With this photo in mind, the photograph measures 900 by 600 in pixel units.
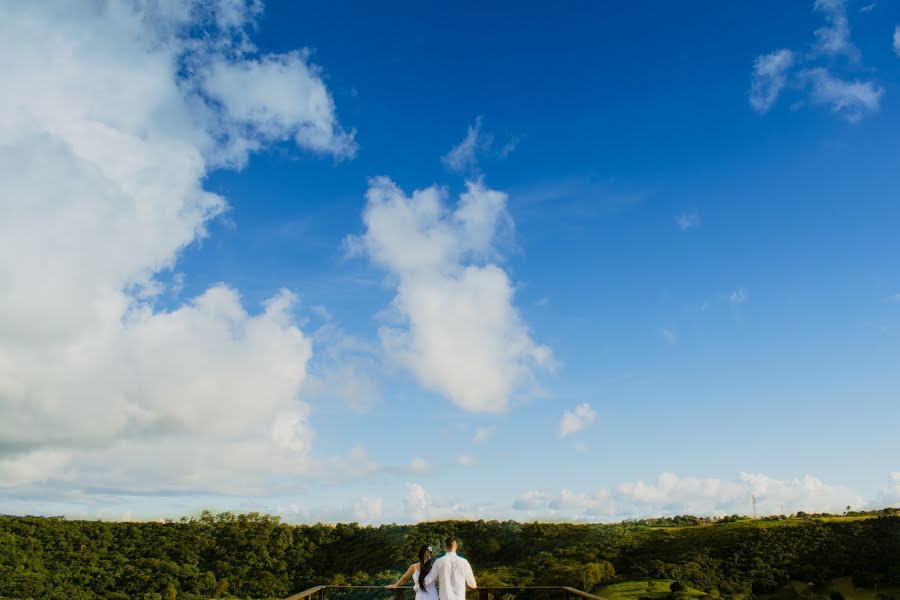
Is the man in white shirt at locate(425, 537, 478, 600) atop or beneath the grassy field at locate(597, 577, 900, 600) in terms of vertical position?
atop

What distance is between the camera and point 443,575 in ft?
20.1

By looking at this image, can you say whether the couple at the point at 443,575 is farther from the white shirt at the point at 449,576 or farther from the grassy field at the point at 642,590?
the grassy field at the point at 642,590

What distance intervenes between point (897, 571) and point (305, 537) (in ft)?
154

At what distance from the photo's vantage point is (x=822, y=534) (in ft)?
164

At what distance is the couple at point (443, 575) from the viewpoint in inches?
241

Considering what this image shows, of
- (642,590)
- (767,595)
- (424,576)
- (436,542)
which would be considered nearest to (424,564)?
(424,576)

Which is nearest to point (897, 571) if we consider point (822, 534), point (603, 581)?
point (822, 534)

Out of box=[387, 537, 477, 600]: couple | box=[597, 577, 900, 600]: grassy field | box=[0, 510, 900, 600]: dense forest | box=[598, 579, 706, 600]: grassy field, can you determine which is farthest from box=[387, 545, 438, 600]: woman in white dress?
box=[598, 579, 706, 600]: grassy field

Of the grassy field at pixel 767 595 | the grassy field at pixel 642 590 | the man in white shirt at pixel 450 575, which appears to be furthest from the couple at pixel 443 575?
the grassy field at pixel 642 590

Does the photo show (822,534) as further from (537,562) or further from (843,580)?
(537,562)

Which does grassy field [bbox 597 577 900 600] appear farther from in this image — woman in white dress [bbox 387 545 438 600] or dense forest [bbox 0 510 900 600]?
woman in white dress [bbox 387 545 438 600]

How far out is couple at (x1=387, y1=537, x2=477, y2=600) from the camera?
6.13 m

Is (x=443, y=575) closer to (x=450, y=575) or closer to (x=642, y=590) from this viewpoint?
(x=450, y=575)

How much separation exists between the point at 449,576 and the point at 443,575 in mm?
56
